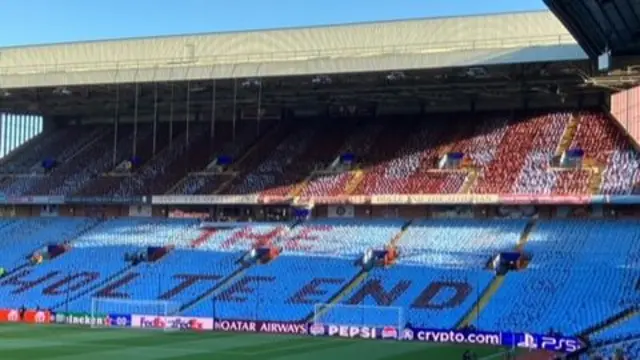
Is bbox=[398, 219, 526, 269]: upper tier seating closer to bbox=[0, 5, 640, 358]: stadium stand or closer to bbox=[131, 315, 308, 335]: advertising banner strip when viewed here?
bbox=[0, 5, 640, 358]: stadium stand

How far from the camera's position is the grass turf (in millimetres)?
37531

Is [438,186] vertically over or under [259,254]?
over

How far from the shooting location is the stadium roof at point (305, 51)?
170 feet

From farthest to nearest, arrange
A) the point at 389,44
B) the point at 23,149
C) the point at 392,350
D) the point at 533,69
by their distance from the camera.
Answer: the point at 23,149, the point at 389,44, the point at 533,69, the point at 392,350

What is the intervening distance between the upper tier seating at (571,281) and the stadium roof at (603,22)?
44.0ft

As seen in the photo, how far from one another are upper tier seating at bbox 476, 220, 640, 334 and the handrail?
33.9 ft

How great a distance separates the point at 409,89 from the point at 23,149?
31959 mm

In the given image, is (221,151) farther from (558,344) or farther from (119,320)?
(558,344)

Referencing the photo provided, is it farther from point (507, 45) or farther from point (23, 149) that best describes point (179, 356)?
point (23, 149)

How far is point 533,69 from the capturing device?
174 ft

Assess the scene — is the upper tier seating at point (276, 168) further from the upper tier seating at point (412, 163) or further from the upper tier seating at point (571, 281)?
the upper tier seating at point (571, 281)

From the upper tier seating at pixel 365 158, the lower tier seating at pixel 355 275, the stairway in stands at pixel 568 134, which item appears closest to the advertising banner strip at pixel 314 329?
the lower tier seating at pixel 355 275

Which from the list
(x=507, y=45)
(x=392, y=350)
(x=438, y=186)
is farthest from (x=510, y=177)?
(x=392, y=350)

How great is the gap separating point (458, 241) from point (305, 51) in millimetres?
17115
